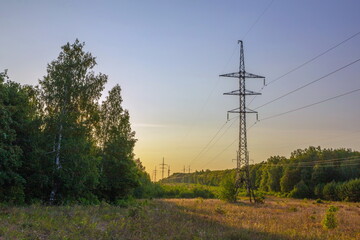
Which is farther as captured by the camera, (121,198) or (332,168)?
(332,168)

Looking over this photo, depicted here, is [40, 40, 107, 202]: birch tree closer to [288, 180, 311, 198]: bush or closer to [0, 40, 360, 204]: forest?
[0, 40, 360, 204]: forest

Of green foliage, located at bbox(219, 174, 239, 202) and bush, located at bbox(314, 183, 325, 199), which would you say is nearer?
green foliage, located at bbox(219, 174, 239, 202)

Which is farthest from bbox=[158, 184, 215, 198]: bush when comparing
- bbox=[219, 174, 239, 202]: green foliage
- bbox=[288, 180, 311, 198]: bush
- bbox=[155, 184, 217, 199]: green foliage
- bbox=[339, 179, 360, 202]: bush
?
bbox=[219, 174, 239, 202]: green foliage

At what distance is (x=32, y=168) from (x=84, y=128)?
5331 mm

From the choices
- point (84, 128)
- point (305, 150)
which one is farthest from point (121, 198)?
point (305, 150)

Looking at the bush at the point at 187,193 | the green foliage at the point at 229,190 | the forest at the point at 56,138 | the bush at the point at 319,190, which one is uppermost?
the forest at the point at 56,138

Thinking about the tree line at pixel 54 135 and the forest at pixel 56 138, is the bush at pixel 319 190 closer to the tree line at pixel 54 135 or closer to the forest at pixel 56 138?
the forest at pixel 56 138

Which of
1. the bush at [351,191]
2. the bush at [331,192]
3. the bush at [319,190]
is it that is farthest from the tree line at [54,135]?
the bush at [319,190]

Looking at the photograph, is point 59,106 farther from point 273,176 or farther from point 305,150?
point 305,150

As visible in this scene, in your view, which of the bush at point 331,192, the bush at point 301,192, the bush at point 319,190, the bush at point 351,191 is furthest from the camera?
the bush at point 301,192

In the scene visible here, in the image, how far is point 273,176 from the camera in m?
124

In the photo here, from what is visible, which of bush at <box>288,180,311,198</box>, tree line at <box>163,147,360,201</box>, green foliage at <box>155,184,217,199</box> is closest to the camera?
tree line at <box>163,147,360,201</box>

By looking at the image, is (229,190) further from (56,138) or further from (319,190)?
(319,190)

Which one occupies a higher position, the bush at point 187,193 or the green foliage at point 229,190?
the green foliage at point 229,190
